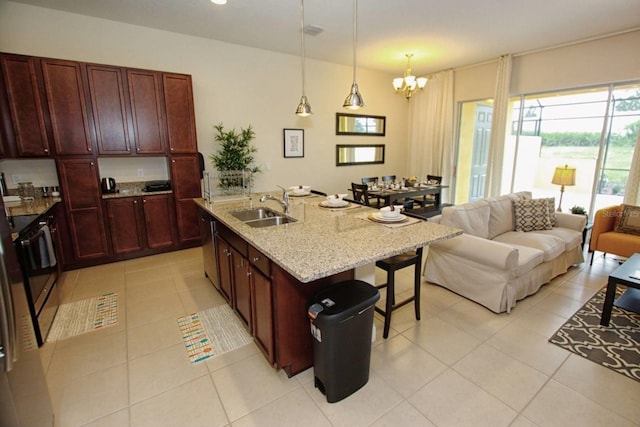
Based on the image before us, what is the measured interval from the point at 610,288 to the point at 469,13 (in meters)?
3.26

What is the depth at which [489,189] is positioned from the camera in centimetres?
571

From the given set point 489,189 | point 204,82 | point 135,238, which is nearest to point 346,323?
point 135,238

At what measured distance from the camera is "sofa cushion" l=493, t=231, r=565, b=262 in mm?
3201

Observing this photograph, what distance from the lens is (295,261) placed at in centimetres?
160

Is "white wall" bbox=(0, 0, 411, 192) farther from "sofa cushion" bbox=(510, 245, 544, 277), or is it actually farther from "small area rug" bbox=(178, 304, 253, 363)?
"sofa cushion" bbox=(510, 245, 544, 277)

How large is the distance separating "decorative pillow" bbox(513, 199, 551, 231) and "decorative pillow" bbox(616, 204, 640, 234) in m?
0.81

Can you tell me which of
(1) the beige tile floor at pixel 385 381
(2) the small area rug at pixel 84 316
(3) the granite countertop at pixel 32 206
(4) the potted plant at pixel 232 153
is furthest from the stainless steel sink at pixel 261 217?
(3) the granite countertop at pixel 32 206

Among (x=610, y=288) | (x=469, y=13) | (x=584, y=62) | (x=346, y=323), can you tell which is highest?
(x=469, y=13)

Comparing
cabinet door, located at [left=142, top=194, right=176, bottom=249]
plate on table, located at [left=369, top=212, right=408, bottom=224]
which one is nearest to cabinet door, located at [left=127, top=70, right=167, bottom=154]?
cabinet door, located at [left=142, top=194, right=176, bottom=249]

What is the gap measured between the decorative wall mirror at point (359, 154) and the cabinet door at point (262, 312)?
4375mm

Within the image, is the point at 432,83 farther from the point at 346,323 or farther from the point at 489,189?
the point at 346,323

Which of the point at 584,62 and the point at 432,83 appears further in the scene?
the point at 432,83

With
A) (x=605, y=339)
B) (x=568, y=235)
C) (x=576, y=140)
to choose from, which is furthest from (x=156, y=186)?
(x=576, y=140)

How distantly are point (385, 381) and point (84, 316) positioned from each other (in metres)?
2.73
